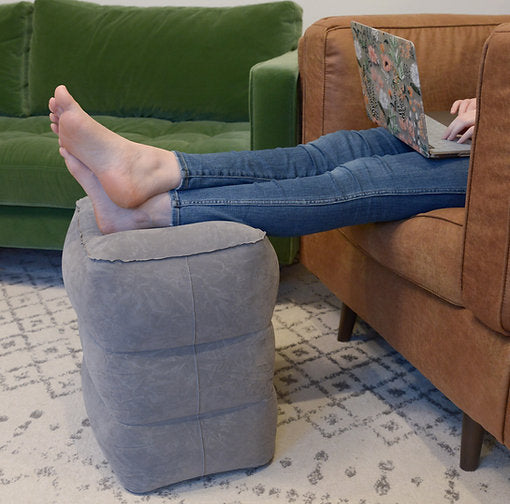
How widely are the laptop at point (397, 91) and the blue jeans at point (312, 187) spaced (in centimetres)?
4

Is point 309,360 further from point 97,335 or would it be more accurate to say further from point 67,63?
point 67,63

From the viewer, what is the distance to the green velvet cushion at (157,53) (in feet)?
7.59

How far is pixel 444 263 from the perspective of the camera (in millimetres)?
1177

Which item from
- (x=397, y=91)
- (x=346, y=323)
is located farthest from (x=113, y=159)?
(x=346, y=323)

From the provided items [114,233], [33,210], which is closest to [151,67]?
[33,210]

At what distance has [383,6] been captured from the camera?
2.48 metres

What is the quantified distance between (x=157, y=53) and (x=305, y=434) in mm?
1563

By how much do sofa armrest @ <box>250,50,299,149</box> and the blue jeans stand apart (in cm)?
41

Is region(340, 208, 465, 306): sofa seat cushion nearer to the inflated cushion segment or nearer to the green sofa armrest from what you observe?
the inflated cushion segment

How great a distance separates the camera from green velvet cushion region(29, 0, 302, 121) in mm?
2312

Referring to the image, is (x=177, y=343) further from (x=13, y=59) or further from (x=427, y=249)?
(x=13, y=59)

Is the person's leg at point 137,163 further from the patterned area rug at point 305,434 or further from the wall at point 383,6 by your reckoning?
the wall at point 383,6

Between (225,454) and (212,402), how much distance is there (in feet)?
0.39

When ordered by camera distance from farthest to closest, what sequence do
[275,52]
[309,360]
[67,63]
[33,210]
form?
[67,63], [275,52], [33,210], [309,360]
